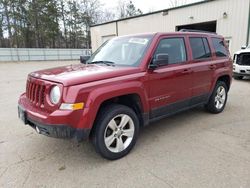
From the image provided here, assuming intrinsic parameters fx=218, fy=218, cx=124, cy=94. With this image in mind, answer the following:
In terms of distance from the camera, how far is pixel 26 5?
38.7 m

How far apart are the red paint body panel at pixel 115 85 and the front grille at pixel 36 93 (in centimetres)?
6

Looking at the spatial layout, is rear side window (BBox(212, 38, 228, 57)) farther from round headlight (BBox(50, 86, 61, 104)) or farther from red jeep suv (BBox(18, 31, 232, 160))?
round headlight (BBox(50, 86, 61, 104))

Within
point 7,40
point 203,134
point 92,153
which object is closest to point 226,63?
point 203,134

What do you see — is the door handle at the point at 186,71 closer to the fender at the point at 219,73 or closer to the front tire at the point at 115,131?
the fender at the point at 219,73

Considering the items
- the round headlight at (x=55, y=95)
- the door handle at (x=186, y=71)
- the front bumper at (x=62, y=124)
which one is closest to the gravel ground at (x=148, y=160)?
the front bumper at (x=62, y=124)

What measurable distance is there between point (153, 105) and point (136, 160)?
944 mm

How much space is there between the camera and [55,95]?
2.81 meters

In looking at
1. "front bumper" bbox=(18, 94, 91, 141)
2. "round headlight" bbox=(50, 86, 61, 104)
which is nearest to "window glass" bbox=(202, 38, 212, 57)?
"front bumper" bbox=(18, 94, 91, 141)

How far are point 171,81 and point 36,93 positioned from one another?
221cm

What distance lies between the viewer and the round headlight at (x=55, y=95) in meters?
2.76

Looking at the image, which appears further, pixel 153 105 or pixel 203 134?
pixel 203 134

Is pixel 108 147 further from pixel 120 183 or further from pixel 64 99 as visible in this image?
pixel 64 99

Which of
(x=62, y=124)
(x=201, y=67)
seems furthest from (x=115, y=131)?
(x=201, y=67)

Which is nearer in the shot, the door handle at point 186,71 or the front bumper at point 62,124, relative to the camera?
the front bumper at point 62,124
